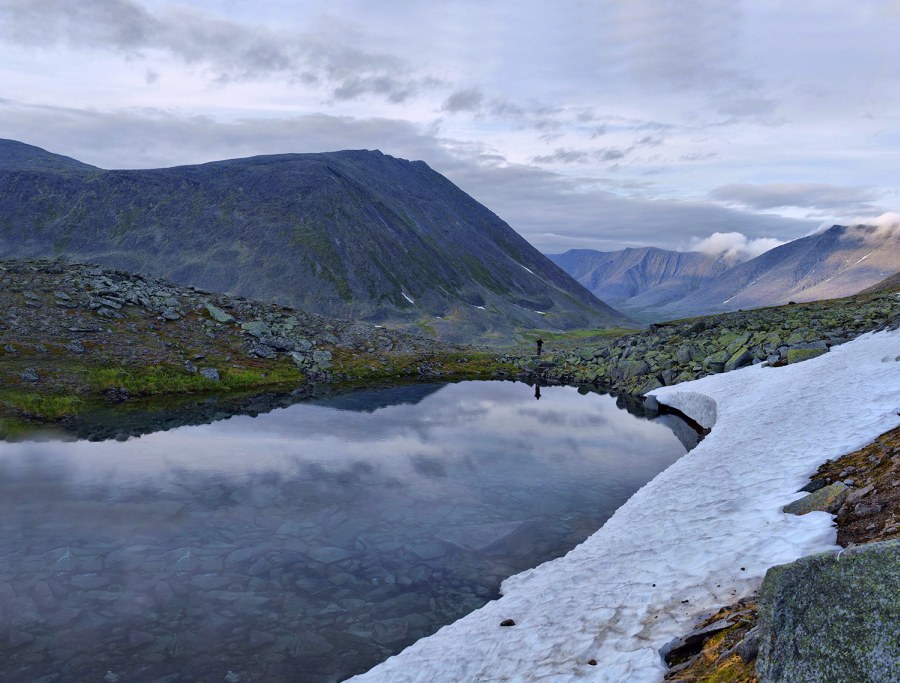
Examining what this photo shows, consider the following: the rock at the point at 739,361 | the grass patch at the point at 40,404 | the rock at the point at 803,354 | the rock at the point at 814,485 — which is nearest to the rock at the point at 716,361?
the rock at the point at 739,361

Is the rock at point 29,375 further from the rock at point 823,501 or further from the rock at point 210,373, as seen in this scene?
the rock at point 823,501

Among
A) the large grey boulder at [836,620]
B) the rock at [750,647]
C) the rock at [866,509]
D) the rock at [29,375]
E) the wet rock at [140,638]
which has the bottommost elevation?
the wet rock at [140,638]

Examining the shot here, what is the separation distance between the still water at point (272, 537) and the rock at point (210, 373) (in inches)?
588

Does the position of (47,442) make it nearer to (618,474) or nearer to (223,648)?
(223,648)

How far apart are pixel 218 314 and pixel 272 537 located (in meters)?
50.0

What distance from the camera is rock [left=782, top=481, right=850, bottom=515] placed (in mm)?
12305

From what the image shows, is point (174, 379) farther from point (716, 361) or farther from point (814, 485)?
point (716, 361)

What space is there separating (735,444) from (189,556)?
21671 millimetres

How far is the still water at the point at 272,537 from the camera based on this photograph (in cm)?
1272

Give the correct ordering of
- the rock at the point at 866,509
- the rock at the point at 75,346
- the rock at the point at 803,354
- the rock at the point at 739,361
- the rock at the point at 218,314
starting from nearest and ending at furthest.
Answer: the rock at the point at 866,509 → the rock at the point at 803,354 → the rock at the point at 739,361 → the rock at the point at 75,346 → the rock at the point at 218,314

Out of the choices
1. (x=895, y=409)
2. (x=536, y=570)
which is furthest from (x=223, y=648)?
(x=895, y=409)

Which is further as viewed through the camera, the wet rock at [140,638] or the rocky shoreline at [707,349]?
the rocky shoreline at [707,349]

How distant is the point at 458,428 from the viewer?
37.5m

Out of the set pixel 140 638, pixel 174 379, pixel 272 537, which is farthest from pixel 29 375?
pixel 140 638
